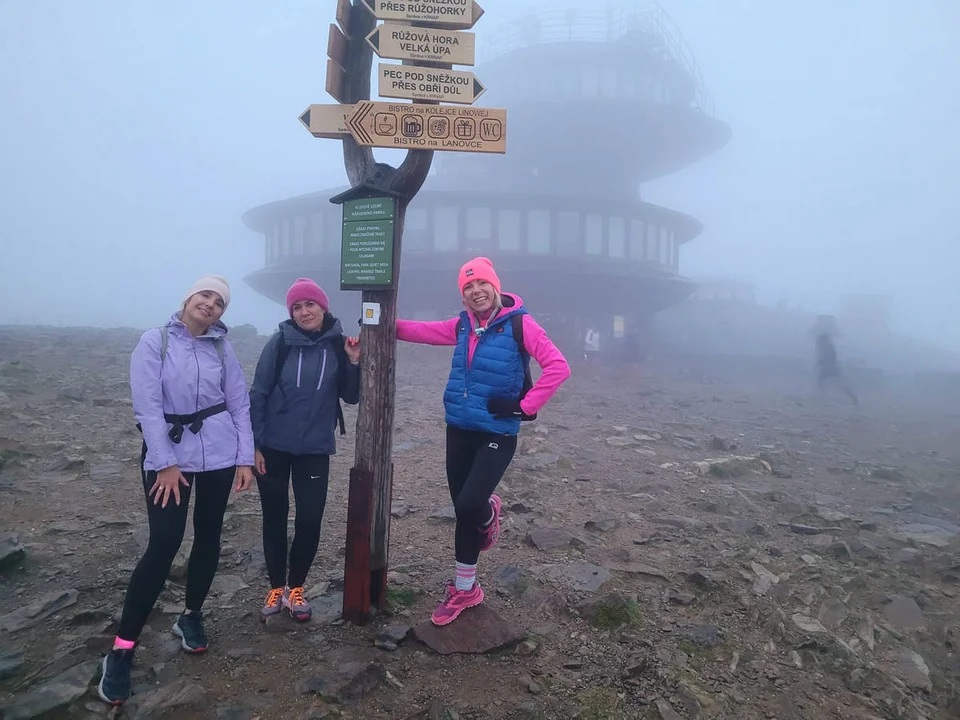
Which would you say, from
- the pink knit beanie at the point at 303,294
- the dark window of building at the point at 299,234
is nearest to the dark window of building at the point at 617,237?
the dark window of building at the point at 299,234

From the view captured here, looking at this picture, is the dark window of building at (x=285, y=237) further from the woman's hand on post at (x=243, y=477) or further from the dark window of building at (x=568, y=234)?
the woman's hand on post at (x=243, y=477)

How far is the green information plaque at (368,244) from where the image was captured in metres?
4.03

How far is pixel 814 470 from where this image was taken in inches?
389

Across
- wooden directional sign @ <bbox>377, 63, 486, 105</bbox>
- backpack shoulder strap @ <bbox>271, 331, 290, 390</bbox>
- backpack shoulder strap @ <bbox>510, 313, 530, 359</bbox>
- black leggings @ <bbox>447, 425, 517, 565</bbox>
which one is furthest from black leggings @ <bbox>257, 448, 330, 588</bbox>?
wooden directional sign @ <bbox>377, 63, 486, 105</bbox>

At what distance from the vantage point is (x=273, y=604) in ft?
13.5

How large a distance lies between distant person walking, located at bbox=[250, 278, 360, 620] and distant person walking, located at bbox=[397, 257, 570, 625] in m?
0.74

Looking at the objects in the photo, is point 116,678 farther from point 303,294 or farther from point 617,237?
point 617,237

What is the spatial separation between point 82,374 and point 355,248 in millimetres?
12918

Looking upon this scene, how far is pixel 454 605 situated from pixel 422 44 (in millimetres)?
3703

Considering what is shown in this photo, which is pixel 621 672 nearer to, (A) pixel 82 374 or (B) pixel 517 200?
(A) pixel 82 374

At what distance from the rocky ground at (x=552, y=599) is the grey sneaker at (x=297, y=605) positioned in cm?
7

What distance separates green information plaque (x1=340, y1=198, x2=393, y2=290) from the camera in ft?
13.2

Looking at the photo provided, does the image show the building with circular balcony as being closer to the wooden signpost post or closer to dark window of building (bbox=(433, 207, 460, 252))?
dark window of building (bbox=(433, 207, 460, 252))

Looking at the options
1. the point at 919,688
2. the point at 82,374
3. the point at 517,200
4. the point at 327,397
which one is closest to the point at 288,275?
the point at 517,200
